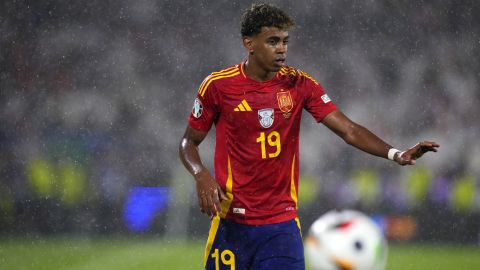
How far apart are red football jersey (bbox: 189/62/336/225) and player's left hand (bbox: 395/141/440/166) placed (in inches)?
21.8

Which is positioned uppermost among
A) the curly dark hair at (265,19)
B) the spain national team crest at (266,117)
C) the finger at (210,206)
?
the curly dark hair at (265,19)

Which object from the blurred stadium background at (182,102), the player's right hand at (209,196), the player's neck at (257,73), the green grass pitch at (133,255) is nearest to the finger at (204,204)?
the player's right hand at (209,196)

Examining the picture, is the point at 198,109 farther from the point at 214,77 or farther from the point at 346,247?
the point at 346,247

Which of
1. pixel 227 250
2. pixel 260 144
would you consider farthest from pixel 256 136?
pixel 227 250

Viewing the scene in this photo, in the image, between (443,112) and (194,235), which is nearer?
(194,235)

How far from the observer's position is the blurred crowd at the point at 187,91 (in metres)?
11.3

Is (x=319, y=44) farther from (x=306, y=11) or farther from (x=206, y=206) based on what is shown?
(x=206, y=206)

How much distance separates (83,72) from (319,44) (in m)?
3.61

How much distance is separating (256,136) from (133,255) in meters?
5.36

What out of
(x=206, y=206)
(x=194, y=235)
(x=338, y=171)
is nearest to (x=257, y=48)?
(x=206, y=206)

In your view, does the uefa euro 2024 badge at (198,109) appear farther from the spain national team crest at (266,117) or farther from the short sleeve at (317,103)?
the short sleeve at (317,103)

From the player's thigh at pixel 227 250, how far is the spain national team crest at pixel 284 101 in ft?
2.16

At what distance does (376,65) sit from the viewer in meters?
12.2

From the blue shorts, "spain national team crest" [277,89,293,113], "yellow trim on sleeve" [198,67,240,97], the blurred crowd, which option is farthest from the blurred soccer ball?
the blurred crowd
